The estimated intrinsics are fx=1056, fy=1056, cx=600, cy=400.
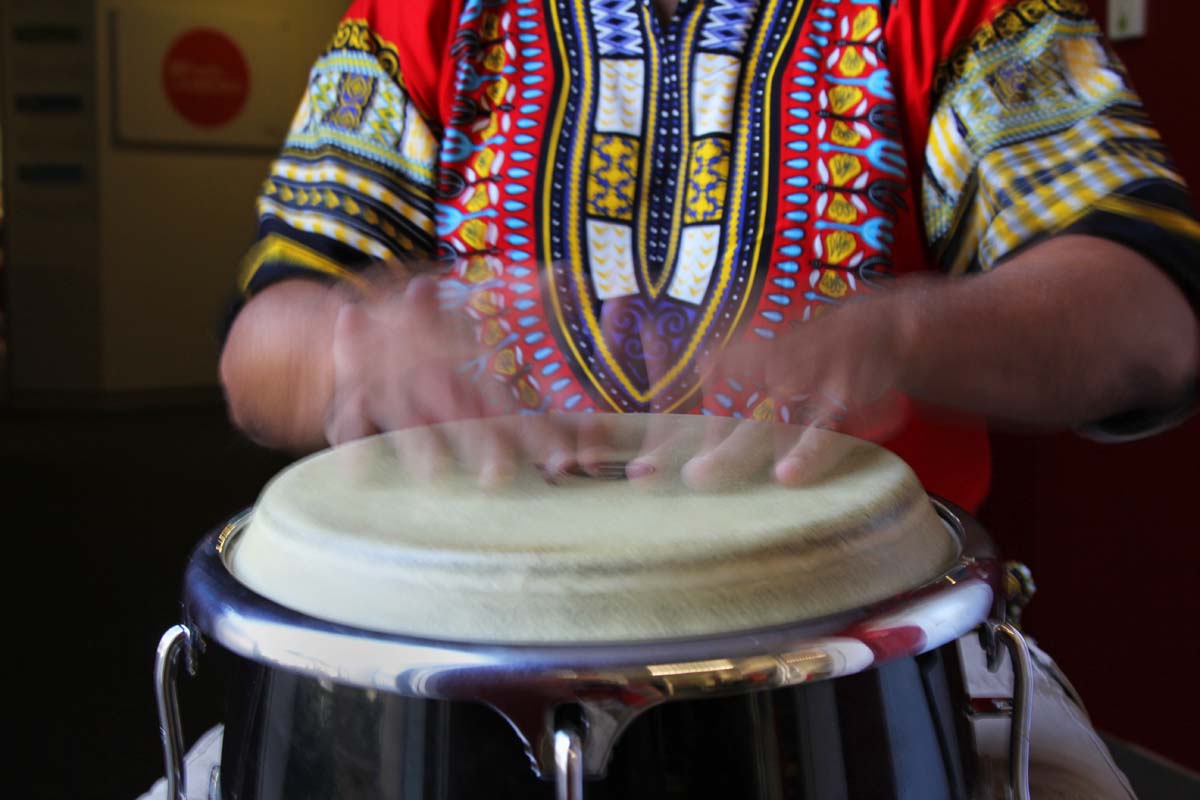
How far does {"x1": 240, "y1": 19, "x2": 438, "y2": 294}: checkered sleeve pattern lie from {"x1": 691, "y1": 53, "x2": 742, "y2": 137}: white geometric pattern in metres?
0.23

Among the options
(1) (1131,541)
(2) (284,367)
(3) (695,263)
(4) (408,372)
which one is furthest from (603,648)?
(1) (1131,541)

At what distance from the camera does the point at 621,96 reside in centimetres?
89

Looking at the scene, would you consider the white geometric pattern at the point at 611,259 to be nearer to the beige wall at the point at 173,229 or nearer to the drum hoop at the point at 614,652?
the drum hoop at the point at 614,652

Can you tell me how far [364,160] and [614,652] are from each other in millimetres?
653

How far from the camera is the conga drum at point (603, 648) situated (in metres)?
0.36

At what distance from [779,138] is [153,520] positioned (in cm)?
256

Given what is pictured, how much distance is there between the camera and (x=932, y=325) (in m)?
0.60

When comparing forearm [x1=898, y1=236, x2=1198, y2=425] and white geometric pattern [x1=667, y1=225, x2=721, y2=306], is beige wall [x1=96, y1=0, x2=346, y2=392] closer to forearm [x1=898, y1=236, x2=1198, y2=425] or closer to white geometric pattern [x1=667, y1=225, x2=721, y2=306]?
white geometric pattern [x1=667, y1=225, x2=721, y2=306]

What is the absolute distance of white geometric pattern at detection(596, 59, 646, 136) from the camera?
88 cm

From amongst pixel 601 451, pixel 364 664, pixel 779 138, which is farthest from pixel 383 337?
pixel 779 138

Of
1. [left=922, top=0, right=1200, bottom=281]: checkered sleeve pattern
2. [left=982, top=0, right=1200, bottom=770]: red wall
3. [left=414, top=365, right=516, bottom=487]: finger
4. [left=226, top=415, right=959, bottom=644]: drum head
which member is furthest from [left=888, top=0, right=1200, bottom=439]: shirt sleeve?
[left=982, top=0, right=1200, bottom=770]: red wall

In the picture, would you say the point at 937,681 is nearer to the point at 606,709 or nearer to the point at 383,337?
the point at 606,709

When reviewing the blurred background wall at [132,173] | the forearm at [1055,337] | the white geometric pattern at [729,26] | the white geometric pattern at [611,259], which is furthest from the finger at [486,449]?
the blurred background wall at [132,173]

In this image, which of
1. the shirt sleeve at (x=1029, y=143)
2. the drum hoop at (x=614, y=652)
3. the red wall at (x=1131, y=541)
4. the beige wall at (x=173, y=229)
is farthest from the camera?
the beige wall at (x=173, y=229)
